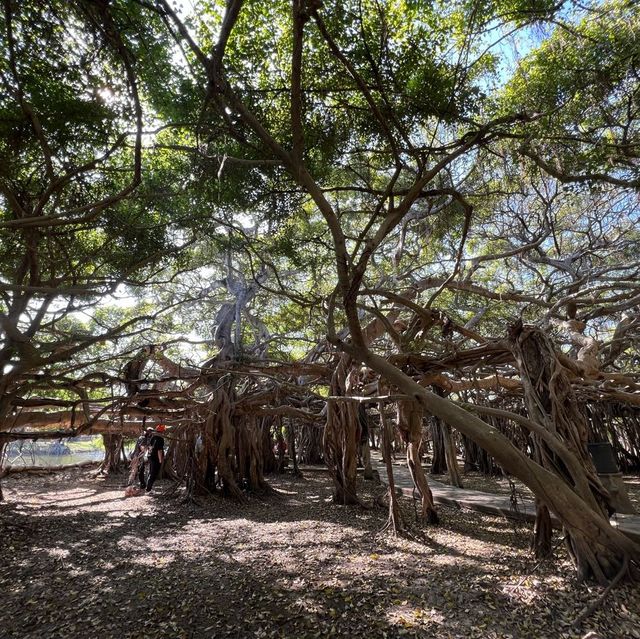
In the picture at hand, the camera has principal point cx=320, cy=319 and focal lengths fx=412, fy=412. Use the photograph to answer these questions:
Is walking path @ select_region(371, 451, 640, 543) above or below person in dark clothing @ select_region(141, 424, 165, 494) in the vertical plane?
below

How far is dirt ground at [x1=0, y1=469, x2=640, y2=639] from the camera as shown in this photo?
2.15 metres

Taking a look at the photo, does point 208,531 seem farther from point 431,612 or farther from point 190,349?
point 190,349

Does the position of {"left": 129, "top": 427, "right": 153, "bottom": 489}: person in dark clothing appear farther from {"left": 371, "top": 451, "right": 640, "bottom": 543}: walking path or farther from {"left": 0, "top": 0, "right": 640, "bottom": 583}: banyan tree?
{"left": 371, "top": 451, "right": 640, "bottom": 543}: walking path

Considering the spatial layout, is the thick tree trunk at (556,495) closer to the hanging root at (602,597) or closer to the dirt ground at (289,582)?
the hanging root at (602,597)

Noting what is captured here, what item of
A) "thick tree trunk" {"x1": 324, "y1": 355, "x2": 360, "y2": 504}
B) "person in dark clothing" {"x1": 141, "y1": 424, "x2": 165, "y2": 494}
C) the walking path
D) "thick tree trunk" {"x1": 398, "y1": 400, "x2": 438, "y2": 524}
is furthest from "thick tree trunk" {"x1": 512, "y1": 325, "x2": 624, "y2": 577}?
"person in dark clothing" {"x1": 141, "y1": 424, "x2": 165, "y2": 494}

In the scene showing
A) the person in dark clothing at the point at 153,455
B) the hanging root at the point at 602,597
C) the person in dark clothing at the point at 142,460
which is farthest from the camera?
the person in dark clothing at the point at 142,460

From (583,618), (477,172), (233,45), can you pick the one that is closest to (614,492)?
(583,618)

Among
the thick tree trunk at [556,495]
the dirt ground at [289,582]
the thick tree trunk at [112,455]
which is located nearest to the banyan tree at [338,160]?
the thick tree trunk at [556,495]

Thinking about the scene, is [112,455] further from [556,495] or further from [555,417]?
[556,495]

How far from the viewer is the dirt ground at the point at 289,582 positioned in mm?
2152

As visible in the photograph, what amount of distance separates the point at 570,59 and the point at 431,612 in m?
4.44

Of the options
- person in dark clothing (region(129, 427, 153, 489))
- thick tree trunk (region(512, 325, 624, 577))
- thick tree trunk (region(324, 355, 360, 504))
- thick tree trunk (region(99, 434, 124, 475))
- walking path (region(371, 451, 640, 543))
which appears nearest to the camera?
thick tree trunk (region(512, 325, 624, 577))

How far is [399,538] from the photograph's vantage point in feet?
12.4

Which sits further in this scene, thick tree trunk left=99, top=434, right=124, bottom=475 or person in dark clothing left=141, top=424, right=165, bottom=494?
thick tree trunk left=99, top=434, right=124, bottom=475
